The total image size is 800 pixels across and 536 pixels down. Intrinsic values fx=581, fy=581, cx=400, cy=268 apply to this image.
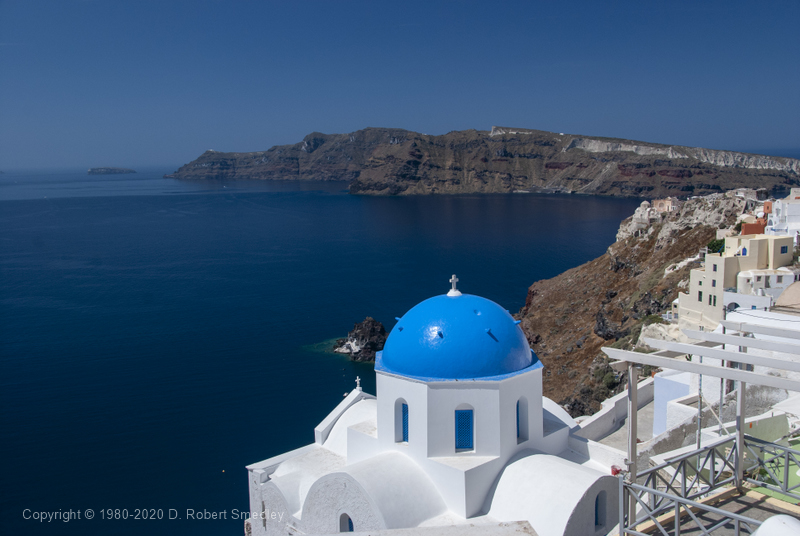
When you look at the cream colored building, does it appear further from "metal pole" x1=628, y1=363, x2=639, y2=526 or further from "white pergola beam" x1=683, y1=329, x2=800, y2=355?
"metal pole" x1=628, y1=363, x2=639, y2=526

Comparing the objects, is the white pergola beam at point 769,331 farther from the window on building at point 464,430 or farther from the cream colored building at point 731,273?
the cream colored building at point 731,273

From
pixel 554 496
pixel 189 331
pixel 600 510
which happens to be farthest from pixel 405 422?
pixel 189 331

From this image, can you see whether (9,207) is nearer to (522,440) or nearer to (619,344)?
(619,344)

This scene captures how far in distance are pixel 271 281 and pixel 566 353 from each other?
37923 millimetres

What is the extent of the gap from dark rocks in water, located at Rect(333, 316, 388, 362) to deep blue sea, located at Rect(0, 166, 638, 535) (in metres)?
1.23

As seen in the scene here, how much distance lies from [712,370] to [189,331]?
47.6 metres

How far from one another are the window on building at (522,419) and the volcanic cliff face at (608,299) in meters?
17.2

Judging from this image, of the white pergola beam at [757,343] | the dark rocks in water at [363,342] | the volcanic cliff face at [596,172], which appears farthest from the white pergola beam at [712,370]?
the volcanic cliff face at [596,172]

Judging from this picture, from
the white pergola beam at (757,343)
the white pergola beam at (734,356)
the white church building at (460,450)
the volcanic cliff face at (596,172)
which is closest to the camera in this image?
the white pergola beam at (734,356)

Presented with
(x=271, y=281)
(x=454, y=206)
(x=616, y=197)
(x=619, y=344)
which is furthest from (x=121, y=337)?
(x=616, y=197)

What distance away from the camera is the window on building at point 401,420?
41.2ft

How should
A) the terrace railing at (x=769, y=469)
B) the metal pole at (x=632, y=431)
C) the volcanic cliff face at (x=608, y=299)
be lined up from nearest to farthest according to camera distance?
1. the metal pole at (x=632, y=431)
2. the terrace railing at (x=769, y=469)
3. the volcanic cliff face at (x=608, y=299)

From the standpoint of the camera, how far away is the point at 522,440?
1257cm

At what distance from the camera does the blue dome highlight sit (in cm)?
1205
